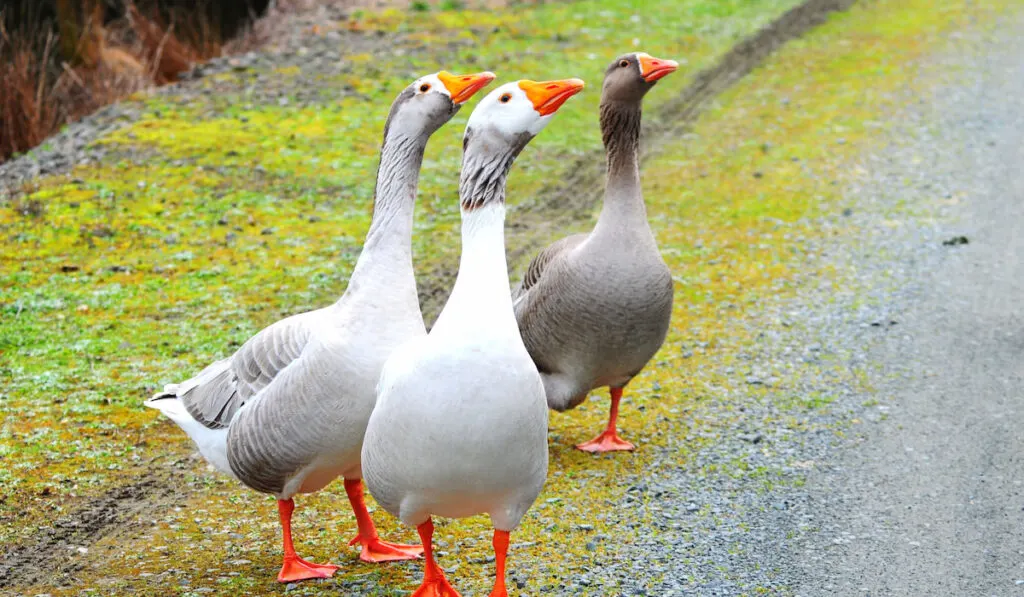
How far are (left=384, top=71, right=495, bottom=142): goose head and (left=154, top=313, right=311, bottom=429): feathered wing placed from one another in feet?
2.95

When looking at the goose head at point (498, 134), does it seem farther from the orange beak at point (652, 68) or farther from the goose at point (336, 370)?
the orange beak at point (652, 68)

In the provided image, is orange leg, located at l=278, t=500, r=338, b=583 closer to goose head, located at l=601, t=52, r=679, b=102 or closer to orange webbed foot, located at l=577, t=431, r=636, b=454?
orange webbed foot, located at l=577, t=431, r=636, b=454

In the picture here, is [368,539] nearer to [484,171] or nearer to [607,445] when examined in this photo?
[607,445]

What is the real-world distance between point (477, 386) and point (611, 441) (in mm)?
2409

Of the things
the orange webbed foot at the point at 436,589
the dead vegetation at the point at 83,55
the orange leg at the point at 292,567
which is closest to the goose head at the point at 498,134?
the orange webbed foot at the point at 436,589

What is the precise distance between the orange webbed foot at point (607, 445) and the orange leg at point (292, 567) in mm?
1754

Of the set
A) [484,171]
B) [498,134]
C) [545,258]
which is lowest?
[545,258]

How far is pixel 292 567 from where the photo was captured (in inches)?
184

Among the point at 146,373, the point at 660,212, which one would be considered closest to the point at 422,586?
the point at 146,373

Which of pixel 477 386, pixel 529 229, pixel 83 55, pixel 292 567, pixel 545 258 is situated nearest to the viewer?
pixel 477 386

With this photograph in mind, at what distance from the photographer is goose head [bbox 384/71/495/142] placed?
177 inches

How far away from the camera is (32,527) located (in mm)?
5234

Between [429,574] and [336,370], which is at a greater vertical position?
[336,370]

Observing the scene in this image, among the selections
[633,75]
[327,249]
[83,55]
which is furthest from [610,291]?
[83,55]
